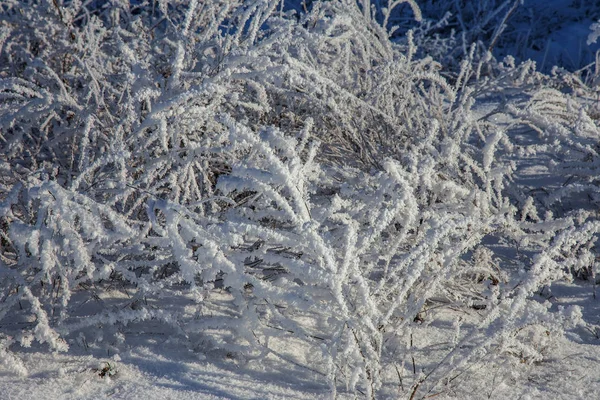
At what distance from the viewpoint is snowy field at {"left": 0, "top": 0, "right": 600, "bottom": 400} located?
134 cm

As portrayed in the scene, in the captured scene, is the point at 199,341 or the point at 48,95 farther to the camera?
the point at 48,95

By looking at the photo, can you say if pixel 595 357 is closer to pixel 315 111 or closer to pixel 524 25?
pixel 315 111

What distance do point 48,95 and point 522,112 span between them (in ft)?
5.15

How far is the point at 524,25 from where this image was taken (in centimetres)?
496

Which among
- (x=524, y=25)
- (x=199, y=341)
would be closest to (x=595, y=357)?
(x=199, y=341)

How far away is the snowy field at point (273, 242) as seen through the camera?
134cm

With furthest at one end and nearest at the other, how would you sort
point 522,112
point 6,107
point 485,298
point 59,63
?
point 59,63 < point 522,112 < point 6,107 < point 485,298

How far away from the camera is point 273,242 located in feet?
4.64

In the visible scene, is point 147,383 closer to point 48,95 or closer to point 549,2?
point 48,95

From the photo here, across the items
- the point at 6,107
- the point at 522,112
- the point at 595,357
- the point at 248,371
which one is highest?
the point at 6,107

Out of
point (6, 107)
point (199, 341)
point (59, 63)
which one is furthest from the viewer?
point (59, 63)

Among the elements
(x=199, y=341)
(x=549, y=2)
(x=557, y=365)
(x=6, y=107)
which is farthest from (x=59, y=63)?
(x=549, y=2)

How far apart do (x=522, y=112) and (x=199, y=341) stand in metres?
1.41

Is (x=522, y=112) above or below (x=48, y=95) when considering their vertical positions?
below
